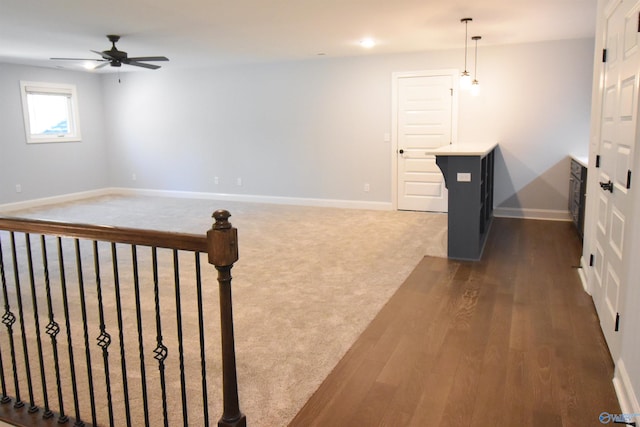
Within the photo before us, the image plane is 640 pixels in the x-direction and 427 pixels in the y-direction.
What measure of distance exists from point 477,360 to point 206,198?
6813 millimetres

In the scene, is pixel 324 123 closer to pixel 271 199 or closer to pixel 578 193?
pixel 271 199

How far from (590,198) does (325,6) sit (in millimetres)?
2691

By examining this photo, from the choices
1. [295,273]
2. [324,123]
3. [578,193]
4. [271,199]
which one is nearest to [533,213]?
[578,193]

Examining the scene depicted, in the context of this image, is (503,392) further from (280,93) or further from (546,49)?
(280,93)

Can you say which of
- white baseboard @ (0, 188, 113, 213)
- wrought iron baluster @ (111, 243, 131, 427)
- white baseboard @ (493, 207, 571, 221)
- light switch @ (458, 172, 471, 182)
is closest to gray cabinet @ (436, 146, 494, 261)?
light switch @ (458, 172, 471, 182)

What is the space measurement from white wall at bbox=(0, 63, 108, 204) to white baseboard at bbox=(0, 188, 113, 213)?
73 millimetres

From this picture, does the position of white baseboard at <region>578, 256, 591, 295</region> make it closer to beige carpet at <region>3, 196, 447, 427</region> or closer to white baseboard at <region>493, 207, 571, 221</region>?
beige carpet at <region>3, 196, 447, 427</region>

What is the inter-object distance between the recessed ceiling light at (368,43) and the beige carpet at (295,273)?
7.59ft

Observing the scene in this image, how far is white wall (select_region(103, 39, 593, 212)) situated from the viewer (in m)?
6.32

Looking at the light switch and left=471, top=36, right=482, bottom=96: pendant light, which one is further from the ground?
left=471, top=36, right=482, bottom=96: pendant light

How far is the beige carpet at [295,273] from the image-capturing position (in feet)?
8.47

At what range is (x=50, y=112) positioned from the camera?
8547mm

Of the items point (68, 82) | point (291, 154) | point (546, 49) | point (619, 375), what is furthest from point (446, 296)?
point (68, 82)

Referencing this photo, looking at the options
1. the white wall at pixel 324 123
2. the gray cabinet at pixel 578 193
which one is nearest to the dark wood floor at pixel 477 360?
the gray cabinet at pixel 578 193
